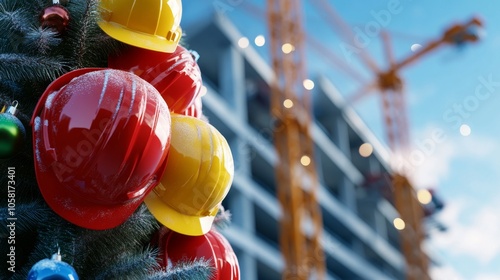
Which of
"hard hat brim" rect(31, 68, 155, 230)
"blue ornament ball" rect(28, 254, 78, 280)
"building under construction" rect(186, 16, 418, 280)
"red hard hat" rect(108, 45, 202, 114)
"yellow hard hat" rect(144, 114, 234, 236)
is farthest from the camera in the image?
"building under construction" rect(186, 16, 418, 280)

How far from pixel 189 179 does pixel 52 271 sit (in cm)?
43

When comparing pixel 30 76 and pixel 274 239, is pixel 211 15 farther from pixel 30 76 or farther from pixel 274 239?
pixel 30 76

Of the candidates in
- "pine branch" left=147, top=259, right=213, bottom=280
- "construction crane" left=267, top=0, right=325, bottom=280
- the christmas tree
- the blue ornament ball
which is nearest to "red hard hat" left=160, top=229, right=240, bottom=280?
the christmas tree

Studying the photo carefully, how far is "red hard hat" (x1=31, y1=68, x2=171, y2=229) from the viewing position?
4.84 ft

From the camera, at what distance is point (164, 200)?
1.68m

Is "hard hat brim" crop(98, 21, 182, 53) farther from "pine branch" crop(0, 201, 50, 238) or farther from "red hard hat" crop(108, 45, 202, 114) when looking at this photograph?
"pine branch" crop(0, 201, 50, 238)

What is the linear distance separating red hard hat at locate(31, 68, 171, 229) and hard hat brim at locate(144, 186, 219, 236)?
0.10 meters

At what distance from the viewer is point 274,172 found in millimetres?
21500

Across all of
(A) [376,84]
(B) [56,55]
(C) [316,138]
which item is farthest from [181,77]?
(A) [376,84]

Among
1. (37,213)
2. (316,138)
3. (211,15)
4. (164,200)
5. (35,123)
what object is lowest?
(37,213)

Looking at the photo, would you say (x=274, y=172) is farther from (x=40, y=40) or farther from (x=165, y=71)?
(x=40, y=40)

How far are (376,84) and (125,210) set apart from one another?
26714mm

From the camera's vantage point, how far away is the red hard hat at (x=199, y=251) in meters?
1.79

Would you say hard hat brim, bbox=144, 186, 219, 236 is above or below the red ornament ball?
above
